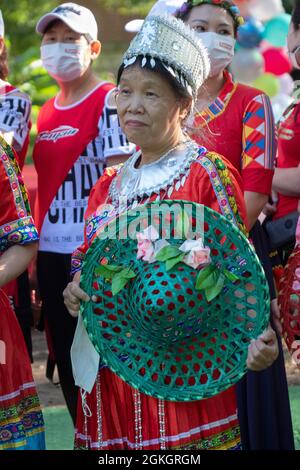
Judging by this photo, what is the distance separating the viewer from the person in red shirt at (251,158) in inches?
157

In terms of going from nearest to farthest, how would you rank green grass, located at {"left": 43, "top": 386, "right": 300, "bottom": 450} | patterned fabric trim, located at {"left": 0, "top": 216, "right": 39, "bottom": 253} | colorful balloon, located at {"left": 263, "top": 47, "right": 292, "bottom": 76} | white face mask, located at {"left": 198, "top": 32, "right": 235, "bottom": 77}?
patterned fabric trim, located at {"left": 0, "top": 216, "right": 39, "bottom": 253} → white face mask, located at {"left": 198, "top": 32, "right": 235, "bottom": 77} → green grass, located at {"left": 43, "top": 386, "right": 300, "bottom": 450} → colorful balloon, located at {"left": 263, "top": 47, "right": 292, "bottom": 76}

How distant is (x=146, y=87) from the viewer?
9.79ft

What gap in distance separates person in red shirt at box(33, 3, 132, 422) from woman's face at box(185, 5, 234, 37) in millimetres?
650

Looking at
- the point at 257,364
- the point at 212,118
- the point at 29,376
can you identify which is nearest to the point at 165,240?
the point at 257,364

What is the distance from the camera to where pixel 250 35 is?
8.84 meters

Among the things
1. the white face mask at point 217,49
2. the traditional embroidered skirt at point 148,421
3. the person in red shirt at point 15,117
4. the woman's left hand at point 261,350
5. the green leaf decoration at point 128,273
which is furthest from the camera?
the person in red shirt at point 15,117

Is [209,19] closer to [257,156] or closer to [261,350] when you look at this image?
[257,156]

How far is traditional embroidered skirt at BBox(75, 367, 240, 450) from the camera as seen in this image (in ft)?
9.46

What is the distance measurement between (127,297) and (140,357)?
0.17 meters

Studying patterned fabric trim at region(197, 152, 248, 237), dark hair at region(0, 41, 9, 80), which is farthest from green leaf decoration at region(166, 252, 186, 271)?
dark hair at region(0, 41, 9, 80)

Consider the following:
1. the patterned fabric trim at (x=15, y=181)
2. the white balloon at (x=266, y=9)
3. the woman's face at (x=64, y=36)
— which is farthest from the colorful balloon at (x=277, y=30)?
the patterned fabric trim at (x=15, y=181)

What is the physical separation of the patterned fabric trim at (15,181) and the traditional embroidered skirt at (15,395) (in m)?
0.30

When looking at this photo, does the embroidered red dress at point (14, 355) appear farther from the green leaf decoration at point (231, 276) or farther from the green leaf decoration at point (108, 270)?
the green leaf decoration at point (231, 276)

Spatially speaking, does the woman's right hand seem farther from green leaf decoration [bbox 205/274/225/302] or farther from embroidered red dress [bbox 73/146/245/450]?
green leaf decoration [bbox 205/274/225/302]
